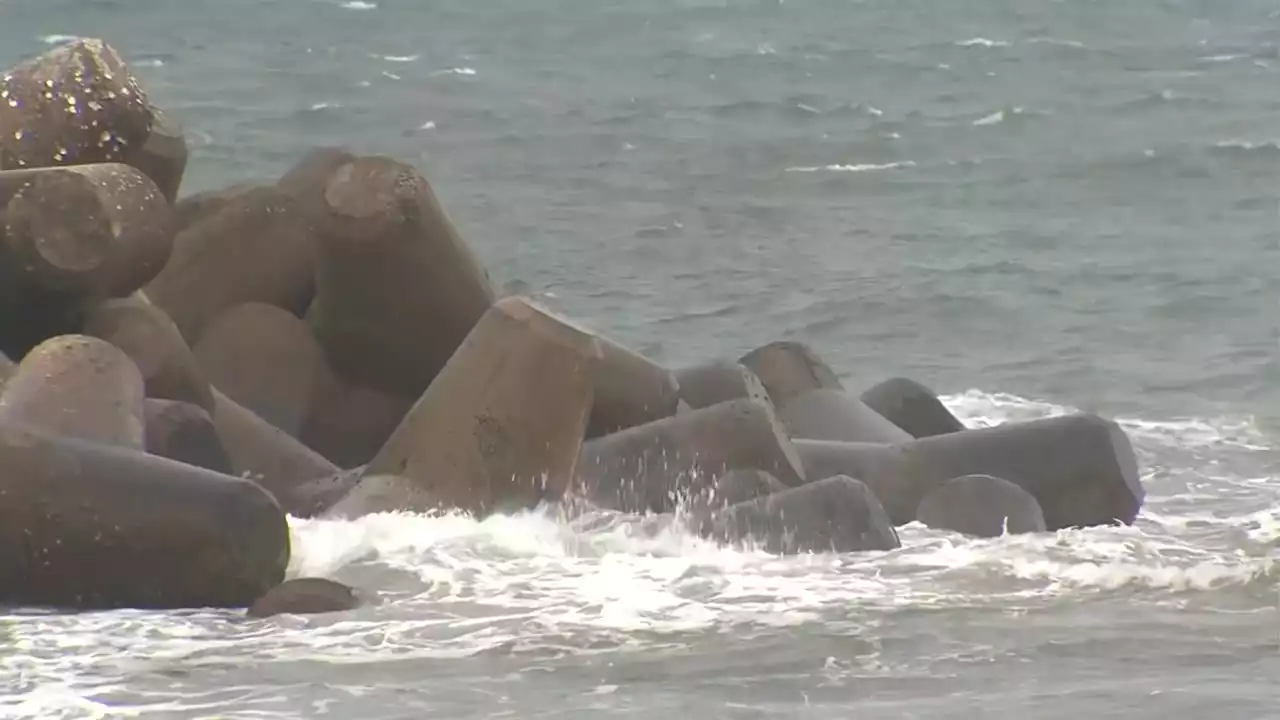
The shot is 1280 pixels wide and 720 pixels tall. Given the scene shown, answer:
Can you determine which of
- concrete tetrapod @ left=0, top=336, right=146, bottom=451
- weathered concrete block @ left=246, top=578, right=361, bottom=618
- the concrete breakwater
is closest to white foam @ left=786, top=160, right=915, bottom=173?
the concrete breakwater

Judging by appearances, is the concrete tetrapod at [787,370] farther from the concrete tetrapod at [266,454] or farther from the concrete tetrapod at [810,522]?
the concrete tetrapod at [266,454]

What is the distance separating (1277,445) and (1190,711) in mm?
6023

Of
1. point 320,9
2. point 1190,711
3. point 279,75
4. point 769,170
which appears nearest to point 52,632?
point 1190,711

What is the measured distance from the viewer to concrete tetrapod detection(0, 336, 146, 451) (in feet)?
24.8

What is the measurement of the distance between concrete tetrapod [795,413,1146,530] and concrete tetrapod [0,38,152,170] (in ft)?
10.1

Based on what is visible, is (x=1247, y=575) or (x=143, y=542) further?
(x=1247, y=575)

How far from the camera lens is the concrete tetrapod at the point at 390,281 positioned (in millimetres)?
9234

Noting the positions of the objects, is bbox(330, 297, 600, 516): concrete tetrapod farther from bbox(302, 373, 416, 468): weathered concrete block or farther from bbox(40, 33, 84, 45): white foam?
bbox(40, 33, 84, 45): white foam

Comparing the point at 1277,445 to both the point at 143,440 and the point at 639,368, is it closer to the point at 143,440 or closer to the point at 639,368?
the point at 639,368

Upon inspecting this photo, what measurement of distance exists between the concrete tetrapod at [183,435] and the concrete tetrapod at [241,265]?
149cm

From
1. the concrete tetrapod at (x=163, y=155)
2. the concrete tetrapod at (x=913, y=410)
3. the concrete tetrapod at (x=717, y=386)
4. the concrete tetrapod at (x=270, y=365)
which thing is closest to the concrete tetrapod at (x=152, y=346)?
the concrete tetrapod at (x=270, y=365)

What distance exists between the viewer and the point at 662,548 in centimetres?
835

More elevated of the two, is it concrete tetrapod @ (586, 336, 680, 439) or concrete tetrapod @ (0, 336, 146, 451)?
concrete tetrapod @ (0, 336, 146, 451)

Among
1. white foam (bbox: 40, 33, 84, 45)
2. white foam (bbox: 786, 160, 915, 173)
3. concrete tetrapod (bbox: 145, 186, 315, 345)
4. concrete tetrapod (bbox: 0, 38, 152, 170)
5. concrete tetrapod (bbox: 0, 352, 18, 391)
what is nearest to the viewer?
concrete tetrapod (bbox: 0, 352, 18, 391)
